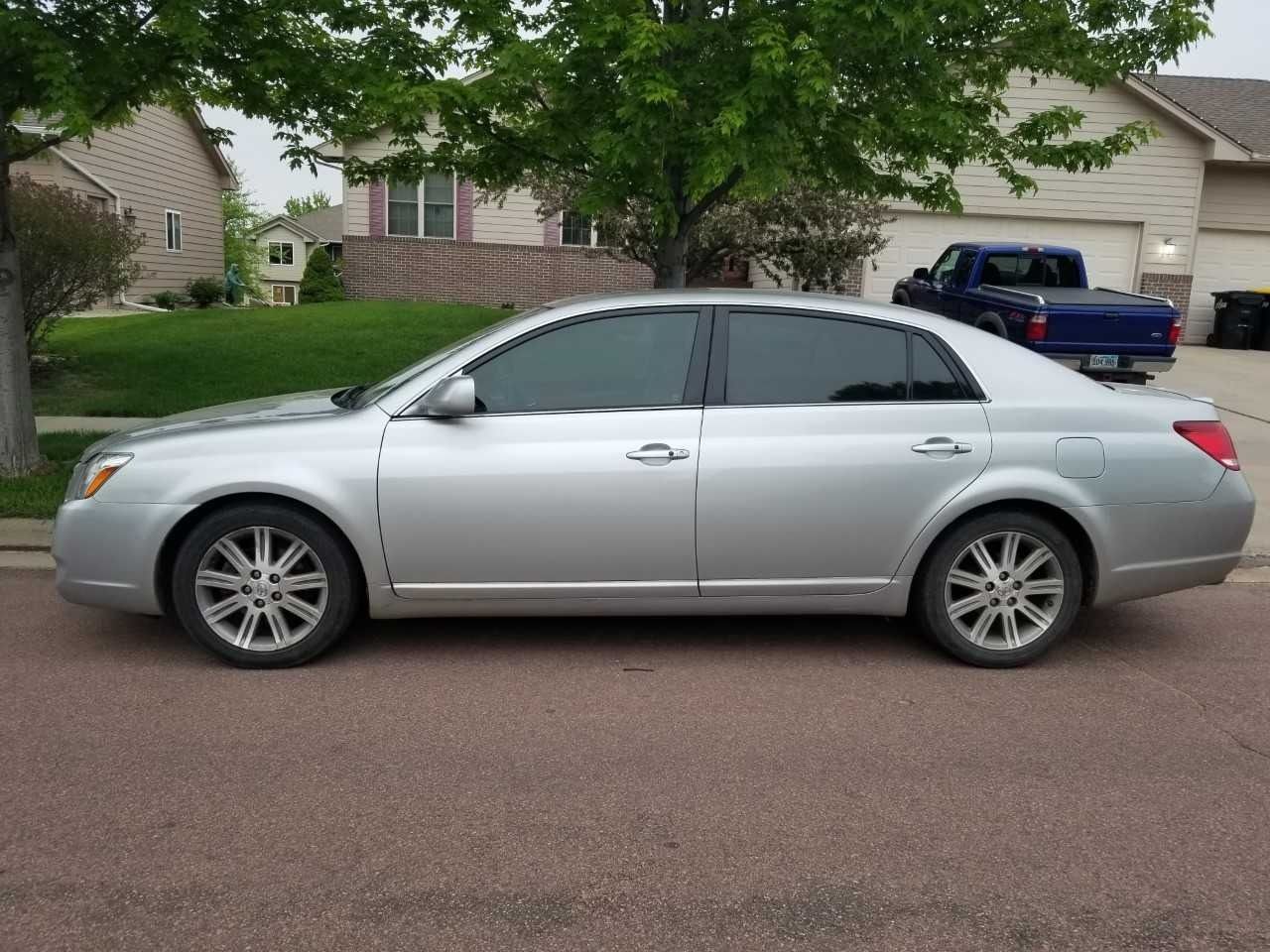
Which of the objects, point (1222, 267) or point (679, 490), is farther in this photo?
point (1222, 267)

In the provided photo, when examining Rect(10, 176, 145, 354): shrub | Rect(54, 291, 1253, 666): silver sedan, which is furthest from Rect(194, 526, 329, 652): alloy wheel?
Rect(10, 176, 145, 354): shrub

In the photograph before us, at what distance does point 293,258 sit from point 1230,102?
41384 mm

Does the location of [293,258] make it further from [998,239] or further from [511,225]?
[998,239]

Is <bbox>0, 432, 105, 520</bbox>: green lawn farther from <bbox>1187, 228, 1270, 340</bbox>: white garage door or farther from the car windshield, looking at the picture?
<bbox>1187, 228, 1270, 340</bbox>: white garage door

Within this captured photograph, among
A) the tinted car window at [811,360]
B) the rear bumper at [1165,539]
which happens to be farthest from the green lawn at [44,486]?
the rear bumper at [1165,539]

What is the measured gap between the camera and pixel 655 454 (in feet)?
15.4

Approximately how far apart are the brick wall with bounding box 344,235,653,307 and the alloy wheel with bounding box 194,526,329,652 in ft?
60.6

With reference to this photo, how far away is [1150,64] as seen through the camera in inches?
326

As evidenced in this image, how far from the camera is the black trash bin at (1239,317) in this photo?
67.0 ft

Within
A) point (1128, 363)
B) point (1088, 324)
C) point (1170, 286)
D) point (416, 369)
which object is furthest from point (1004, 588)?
point (1170, 286)

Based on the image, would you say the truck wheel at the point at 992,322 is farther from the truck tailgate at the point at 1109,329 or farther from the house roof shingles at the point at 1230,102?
the house roof shingles at the point at 1230,102

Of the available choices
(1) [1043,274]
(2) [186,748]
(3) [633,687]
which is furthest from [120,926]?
(1) [1043,274]

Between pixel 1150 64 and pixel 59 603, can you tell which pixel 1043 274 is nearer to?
pixel 1150 64

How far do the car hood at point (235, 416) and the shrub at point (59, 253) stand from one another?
7464 mm
